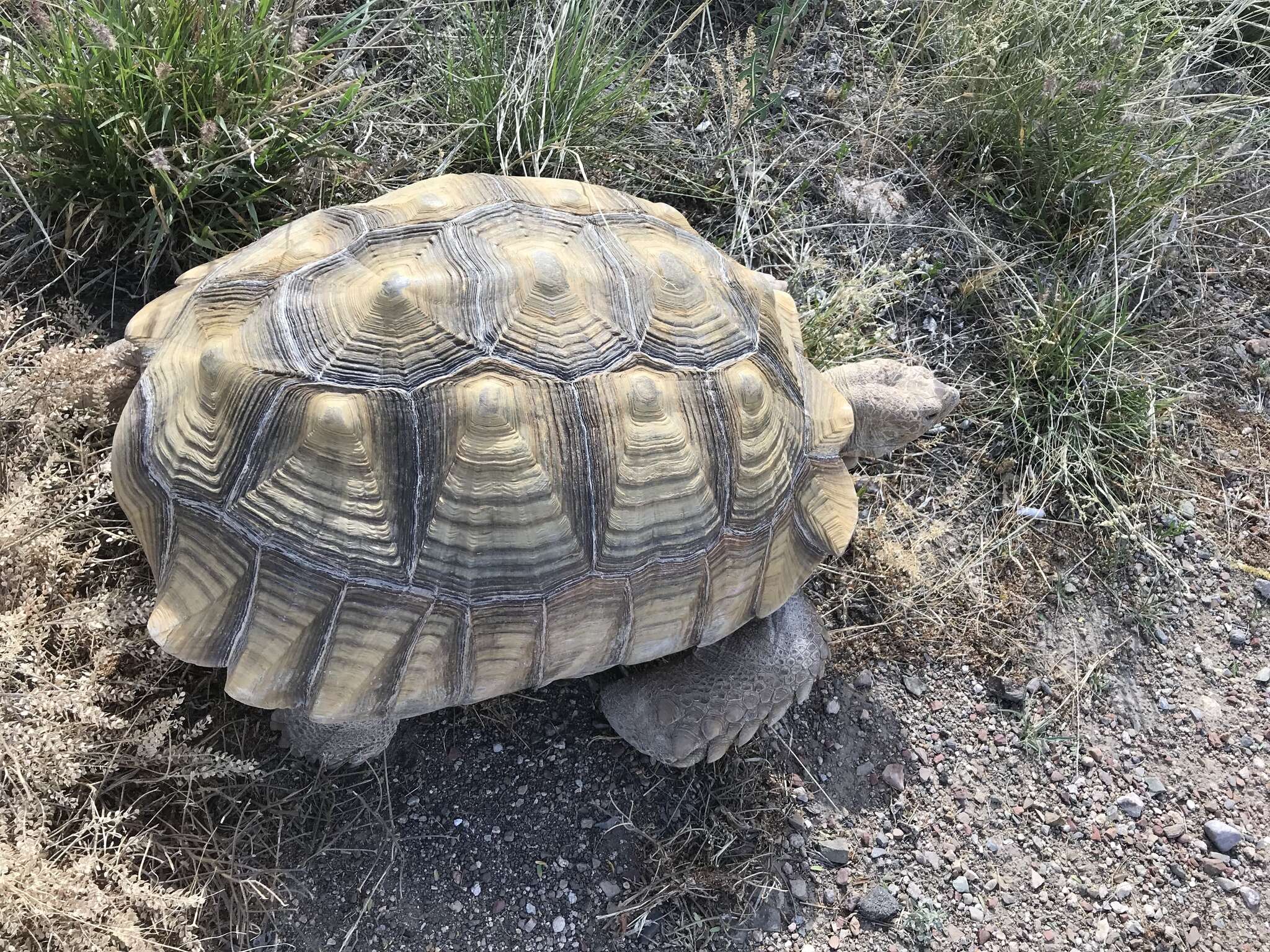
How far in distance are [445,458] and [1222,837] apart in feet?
8.81

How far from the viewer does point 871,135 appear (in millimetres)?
3385

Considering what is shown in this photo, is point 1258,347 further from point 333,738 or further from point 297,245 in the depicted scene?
→ point 333,738

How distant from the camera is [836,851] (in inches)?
99.8

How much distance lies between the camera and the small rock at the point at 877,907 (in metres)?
2.47

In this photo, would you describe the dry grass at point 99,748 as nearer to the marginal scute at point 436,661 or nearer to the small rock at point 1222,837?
the marginal scute at point 436,661

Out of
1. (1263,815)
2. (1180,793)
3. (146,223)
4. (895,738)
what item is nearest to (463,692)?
(895,738)

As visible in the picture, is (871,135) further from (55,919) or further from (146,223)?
(55,919)

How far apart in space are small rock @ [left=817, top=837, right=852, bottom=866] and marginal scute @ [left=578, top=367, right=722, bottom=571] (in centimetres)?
111

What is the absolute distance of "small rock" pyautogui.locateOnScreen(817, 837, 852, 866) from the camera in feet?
8.31

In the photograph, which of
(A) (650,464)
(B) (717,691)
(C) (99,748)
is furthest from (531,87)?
(C) (99,748)

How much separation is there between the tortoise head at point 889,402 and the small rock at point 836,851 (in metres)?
1.16

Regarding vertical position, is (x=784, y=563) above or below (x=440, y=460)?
below

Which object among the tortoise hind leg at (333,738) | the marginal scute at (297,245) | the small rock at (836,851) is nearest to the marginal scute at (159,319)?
the marginal scute at (297,245)

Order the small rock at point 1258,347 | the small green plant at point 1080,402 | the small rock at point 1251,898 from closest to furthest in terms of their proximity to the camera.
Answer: the small rock at point 1251,898
the small green plant at point 1080,402
the small rock at point 1258,347
